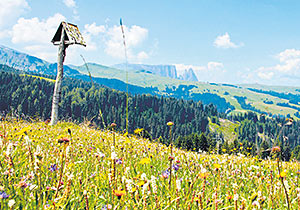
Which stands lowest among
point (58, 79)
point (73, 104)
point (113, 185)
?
point (73, 104)

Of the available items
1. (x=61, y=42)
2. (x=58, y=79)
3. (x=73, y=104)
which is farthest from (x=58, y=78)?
(x=73, y=104)

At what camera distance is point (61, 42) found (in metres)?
13.4

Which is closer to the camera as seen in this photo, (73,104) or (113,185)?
(113,185)

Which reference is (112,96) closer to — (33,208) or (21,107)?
(21,107)

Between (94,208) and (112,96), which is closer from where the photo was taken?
(94,208)

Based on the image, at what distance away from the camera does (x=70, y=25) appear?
14.0 metres

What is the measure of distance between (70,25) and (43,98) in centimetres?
14184

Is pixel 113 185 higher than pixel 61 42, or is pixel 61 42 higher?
pixel 61 42

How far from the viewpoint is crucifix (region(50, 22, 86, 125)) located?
42.0ft

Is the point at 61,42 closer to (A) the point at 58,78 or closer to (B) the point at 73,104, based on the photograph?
(A) the point at 58,78

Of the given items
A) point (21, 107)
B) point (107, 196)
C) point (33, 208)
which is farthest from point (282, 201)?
point (21, 107)

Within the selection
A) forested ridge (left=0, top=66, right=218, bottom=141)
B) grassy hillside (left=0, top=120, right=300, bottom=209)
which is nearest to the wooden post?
grassy hillside (left=0, top=120, right=300, bottom=209)

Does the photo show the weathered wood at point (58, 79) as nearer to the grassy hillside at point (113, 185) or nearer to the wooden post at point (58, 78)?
the wooden post at point (58, 78)

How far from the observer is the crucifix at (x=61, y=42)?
12.8 m
